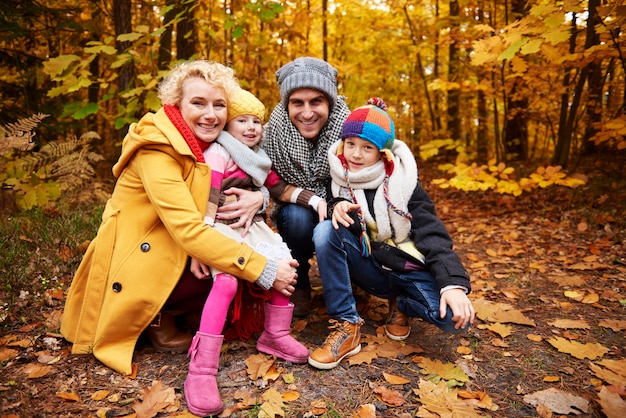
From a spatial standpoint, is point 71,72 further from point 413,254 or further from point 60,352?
point 413,254

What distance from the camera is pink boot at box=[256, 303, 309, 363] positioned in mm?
A: 2324

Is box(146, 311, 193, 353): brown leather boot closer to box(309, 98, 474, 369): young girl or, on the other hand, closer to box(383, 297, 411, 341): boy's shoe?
box(309, 98, 474, 369): young girl

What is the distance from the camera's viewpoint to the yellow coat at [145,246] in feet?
6.87

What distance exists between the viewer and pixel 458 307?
2150 mm

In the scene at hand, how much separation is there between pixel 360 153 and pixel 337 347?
1.15 m

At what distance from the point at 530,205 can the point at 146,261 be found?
197 inches

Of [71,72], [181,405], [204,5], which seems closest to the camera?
[181,405]

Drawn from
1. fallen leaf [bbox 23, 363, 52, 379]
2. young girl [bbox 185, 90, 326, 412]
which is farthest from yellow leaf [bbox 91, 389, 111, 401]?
young girl [bbox 185, 90, 326, 412]

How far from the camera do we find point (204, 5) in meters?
5.10

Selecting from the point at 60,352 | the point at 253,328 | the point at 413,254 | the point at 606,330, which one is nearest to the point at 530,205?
the point at 606,330

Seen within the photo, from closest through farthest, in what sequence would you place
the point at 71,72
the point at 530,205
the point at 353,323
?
the point at 353,323 < the point at 71,72 < the point at 530,205

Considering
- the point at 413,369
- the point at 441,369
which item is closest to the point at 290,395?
the point at 413,369

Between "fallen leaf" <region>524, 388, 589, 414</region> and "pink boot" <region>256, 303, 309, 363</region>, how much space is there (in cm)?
118

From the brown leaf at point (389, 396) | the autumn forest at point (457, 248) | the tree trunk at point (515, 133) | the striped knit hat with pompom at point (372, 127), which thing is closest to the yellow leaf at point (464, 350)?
the autumn forest at point (457, 248)
